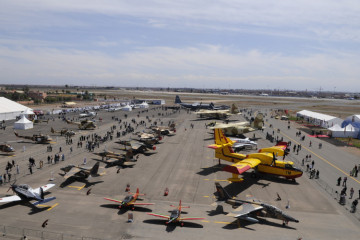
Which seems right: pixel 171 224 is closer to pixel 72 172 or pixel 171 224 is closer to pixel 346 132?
pixel 72 172

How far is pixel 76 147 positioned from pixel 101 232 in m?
31.1

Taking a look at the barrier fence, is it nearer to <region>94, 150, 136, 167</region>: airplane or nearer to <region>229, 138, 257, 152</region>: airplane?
<region>94, 150, 136, 167</region>: airplane

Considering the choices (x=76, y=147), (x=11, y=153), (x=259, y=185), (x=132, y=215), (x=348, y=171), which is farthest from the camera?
(x=76, y=147)

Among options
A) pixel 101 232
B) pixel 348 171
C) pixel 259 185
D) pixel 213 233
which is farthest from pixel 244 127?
pixel 101 232

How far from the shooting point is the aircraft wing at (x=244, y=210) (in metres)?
21.0

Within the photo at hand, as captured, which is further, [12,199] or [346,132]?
[346,132]

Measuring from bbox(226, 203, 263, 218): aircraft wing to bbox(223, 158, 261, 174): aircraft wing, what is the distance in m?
6.05

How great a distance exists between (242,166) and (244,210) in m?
8.79

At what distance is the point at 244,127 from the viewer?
193 feet

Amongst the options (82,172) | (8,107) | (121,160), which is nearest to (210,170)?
(121,160)

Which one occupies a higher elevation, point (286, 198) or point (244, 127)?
point (244, 127)

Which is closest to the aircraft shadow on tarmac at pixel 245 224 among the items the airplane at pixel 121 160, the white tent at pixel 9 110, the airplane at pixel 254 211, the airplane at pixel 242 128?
the airplane at pixel 254 211

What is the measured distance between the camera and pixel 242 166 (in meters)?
29.8

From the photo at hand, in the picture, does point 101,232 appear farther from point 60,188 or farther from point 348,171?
point 348,171
